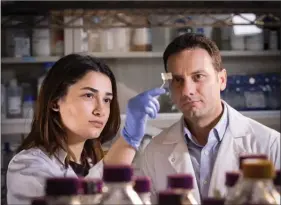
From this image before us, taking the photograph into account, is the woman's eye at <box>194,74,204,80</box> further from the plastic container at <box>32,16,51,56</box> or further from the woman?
the plastic container at <box>32,16,51,56</box>

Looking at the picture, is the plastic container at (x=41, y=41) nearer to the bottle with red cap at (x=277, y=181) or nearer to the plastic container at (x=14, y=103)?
the plastic container at (x=14, y=103)

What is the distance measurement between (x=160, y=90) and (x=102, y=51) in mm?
1615

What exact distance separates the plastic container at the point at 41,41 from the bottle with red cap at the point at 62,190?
2.15m

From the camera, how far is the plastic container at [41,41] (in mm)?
2816

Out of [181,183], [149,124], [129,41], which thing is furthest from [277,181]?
[129,41]

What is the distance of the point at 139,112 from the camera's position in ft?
4.09

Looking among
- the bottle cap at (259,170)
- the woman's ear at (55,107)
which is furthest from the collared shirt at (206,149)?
the bottle cap at (259,170)

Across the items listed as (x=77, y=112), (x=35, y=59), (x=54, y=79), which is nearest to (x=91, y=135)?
(x=77, y=112)

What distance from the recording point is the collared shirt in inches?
54.3

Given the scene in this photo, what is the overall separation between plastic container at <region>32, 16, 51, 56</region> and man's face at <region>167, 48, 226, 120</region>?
1482mm

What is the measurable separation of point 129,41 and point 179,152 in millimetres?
1456

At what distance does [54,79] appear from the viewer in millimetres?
1535

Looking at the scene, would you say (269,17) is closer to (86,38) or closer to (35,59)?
(86,38)

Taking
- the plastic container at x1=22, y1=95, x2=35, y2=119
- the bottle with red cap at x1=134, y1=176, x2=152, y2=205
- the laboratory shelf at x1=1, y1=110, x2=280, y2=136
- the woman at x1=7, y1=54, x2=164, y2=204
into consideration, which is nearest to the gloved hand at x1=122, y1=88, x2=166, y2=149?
the woman at x1=7, y1=54, x2=164, y2=204
